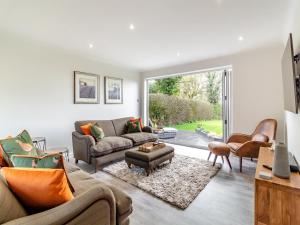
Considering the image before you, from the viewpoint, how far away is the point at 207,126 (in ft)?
16.3

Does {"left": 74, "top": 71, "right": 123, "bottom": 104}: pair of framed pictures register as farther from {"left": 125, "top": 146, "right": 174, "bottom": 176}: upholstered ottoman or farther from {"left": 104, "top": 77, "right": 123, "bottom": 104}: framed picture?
{"left": 125, "top": 146, "right": 174, "bottom": 176}: upholstered ottoman

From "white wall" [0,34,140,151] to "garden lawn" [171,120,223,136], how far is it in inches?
111

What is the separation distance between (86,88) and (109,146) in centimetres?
200

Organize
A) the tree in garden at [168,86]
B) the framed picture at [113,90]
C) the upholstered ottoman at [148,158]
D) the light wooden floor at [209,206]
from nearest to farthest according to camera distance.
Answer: the light wooden floor at [209,206], the upholstered ottoman at [148,158], the framed picture at [113,90], the tree in garden at [168,86]

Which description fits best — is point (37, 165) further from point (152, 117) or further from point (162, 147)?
point (152, 117)

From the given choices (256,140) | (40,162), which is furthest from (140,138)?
(40,162)

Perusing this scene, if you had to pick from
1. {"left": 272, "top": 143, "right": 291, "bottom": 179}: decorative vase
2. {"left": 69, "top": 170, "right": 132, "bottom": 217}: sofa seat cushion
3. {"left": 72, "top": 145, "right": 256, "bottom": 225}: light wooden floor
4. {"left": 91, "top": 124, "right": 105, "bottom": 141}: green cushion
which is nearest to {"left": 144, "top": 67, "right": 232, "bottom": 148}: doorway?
{"left": 72, "top": 145, "right": 256, "bottom": 225}: light wooden floor

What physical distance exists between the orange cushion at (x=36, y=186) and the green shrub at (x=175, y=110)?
4489mm

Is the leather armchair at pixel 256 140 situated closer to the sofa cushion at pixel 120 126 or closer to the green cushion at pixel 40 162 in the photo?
the sofa cushion at pixel 120 126

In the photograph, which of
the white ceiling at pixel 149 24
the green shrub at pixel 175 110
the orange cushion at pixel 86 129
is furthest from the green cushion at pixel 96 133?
the green shrub at pixel 175 110

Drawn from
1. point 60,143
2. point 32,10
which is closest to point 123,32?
point 32,10

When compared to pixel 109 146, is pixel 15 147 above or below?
above

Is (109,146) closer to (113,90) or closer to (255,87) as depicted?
(113,90)

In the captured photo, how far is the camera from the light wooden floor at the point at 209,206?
1758mm
